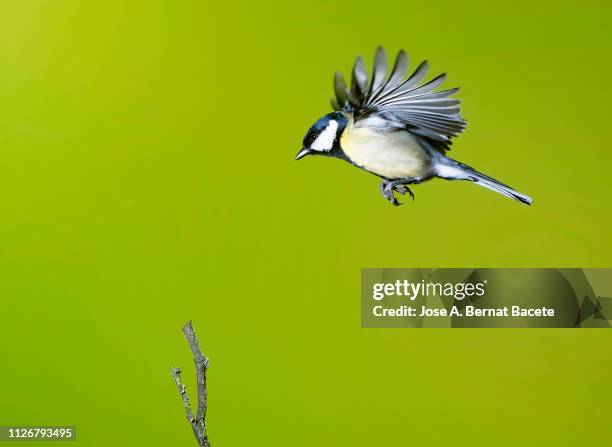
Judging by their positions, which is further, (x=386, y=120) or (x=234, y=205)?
(x=234, y=205)

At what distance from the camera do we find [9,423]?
1.85 m

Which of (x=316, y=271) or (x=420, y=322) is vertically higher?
(x=316, y=271)

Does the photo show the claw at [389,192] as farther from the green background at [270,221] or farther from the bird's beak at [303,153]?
the bird's beak at [303,153]

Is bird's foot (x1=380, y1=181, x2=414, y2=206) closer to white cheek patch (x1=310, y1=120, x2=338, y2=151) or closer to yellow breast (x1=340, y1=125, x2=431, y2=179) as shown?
yellow breast (x1=340, y1=125, x2=431, y2=179)

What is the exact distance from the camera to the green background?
181 cm

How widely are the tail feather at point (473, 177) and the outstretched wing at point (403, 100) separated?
0.05 m

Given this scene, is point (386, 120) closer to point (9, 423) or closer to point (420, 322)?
point (420, 322)

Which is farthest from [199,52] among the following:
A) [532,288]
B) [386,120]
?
[532,288]

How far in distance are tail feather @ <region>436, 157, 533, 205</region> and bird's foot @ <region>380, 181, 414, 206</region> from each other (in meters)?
0.09

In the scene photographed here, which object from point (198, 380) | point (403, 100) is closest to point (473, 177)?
point (403, 100)

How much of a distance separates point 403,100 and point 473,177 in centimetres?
38

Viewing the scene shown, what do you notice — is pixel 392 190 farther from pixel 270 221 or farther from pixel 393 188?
pixel 270 221

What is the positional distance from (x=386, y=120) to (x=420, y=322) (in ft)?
1.76

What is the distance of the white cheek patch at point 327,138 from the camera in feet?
5.46
